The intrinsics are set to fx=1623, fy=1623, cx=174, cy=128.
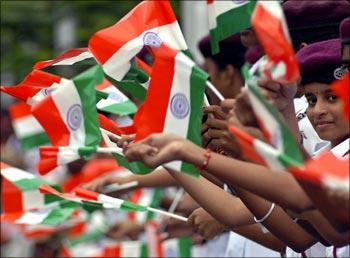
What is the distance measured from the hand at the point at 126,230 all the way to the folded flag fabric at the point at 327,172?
22.1 feet

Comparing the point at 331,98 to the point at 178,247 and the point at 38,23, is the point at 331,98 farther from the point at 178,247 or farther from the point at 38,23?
the point at 38,23

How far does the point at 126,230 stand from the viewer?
1122 cm

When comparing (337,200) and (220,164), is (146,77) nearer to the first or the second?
(220,164)

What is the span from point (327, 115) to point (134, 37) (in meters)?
0.76

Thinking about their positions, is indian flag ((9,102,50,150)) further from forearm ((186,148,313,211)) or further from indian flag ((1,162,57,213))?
forearm ((186,148,313,211))

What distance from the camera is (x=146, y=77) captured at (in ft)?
19.9

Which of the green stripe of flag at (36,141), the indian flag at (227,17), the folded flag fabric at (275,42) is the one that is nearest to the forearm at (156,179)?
the green stripe of flag at (36,141)

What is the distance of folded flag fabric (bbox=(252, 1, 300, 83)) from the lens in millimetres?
4570

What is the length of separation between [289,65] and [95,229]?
26.7 ft

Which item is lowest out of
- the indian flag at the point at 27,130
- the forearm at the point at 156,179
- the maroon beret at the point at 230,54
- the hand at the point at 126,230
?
the hand at the point at 126,230

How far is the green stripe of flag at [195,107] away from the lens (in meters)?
5.10

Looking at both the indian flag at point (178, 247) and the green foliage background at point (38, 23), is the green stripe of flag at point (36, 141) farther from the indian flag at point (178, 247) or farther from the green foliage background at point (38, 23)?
the green foliage background at point (38, 23)

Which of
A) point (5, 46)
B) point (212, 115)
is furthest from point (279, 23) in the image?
point (5, 46)

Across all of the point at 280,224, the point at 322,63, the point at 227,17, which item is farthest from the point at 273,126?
the point at 322,63
